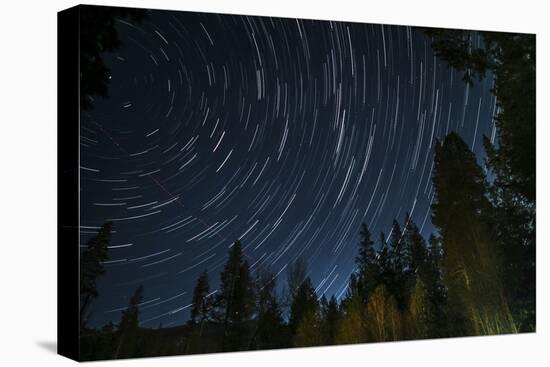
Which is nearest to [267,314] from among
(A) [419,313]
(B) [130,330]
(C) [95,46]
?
(B) [130,330]

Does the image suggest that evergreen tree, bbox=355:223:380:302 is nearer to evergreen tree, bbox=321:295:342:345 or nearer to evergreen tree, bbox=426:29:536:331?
evergreen tree, bbox=321:295:342:345

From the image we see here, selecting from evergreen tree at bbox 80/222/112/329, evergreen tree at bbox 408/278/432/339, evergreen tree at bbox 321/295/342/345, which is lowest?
evergreen tree at bbox 80/222/112/329

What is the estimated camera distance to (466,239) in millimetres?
13805

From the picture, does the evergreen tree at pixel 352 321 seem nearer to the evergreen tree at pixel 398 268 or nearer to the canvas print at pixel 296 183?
the canvas print at pixel 296 183

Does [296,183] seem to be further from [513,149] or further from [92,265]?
[513,149]

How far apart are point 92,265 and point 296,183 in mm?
2287

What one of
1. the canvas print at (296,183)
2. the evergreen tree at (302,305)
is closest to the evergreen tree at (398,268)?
the canvas print at (296,183)

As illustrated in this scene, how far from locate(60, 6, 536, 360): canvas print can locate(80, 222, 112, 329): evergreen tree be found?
0.01 meters

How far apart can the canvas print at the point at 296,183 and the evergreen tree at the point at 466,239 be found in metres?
0.02

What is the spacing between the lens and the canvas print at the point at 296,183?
470 inches

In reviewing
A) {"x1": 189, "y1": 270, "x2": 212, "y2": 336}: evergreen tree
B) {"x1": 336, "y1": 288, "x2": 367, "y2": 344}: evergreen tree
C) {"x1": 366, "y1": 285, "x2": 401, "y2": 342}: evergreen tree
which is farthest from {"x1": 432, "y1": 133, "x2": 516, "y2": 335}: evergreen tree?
{"x1": 189, "y1": 270, "x2": 212, "y2": 336}: evergreen tree

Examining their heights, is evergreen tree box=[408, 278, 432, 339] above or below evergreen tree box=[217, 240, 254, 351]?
above

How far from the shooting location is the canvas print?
1195 cm

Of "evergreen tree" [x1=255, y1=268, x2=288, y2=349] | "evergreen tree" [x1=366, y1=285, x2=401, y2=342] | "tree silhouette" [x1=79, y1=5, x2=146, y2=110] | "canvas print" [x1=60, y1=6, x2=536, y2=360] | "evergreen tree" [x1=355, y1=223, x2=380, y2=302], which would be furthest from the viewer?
"evergreen tree" [x1=366, y1=285, x2=401, y2=342]
